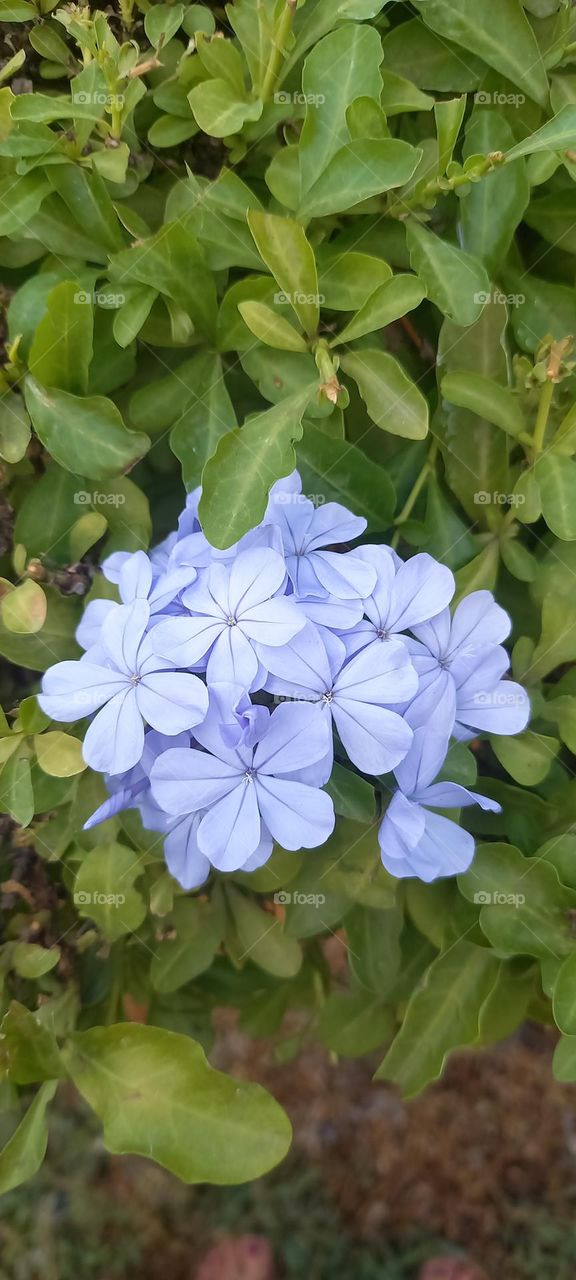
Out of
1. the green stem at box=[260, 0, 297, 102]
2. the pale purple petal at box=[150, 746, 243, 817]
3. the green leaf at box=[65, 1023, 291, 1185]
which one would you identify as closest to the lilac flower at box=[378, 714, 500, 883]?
the pale purple petal at box=[150, 746, 243, 817]

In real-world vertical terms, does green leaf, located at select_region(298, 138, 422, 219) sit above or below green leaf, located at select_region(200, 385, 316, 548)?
above

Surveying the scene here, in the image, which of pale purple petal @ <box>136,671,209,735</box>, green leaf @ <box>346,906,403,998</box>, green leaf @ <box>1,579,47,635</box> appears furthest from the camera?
green leaf @ <box>346,906,403,998</box>

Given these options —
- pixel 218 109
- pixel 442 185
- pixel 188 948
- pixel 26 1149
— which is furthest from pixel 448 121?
pixel 26 1149

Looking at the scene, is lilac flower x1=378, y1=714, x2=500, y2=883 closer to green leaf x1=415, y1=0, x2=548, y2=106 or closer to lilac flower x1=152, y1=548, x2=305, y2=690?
lilac flower x1=152, y1=548, x2=305, y2=690

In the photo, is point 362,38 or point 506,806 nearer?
point 362,38

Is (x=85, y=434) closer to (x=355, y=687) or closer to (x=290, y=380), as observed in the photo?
(x=290, y=380)

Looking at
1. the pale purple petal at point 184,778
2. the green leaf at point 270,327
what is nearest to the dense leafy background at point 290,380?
the green leaf at point 270,327

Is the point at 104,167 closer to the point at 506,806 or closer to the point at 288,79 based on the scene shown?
the point at 288,79

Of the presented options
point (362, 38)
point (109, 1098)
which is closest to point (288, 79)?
point (362, 38)

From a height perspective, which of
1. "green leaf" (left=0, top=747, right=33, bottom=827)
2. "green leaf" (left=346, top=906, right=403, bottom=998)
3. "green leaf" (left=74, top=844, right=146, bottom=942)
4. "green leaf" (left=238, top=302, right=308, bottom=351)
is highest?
"green leaf" (left=238, top=302, right=308, bottom=351)
